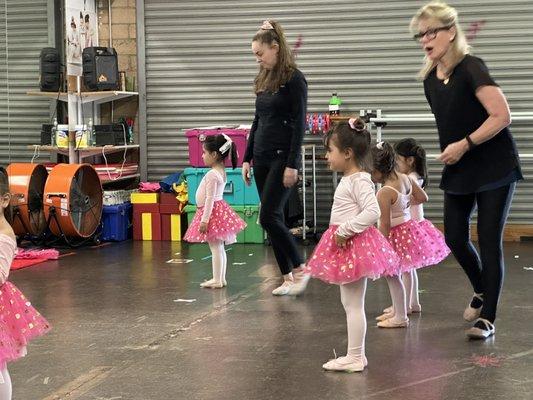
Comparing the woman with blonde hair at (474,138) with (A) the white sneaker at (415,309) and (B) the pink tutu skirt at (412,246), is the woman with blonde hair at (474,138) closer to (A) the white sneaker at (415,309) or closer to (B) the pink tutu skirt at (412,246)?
(B) the pink tutu skirt at (412,246)

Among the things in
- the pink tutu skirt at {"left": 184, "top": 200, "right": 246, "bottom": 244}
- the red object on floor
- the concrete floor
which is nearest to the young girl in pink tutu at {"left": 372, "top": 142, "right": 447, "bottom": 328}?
the concrete floor

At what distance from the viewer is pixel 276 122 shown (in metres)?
5.00

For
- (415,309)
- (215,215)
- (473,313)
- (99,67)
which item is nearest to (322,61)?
(99,67)

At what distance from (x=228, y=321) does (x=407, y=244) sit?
1050 mm

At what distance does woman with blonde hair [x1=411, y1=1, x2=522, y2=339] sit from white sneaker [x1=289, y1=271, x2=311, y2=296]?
4.89ft

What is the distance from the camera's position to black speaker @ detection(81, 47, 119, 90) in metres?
8.30

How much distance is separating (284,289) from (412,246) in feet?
3.93

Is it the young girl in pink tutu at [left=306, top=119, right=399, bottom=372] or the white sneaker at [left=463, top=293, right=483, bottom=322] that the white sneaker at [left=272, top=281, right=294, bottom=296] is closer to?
the white sneaker at [left=463, top=293, right=483, bottom=322]

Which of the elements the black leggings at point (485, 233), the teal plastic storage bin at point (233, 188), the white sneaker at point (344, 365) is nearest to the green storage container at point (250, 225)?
the teal plastic storage bin at point (233, 188)

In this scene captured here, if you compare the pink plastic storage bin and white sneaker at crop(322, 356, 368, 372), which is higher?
the pink plastic storage bin

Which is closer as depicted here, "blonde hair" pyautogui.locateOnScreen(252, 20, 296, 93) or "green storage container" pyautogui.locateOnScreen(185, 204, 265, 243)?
"blonde hair" pyautogui.locateOnScreen(252, 20, 296, 93)

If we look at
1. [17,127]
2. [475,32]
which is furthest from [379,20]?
[17,127]

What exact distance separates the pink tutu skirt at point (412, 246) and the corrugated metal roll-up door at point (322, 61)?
4090 mm

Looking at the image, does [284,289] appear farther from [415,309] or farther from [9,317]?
[9,317]
